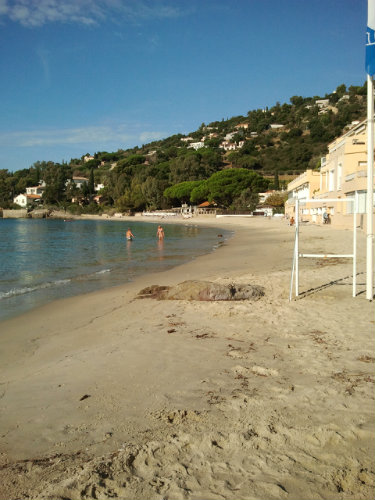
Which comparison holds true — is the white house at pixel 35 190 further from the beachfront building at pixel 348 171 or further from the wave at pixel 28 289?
the wave at pixel 28 289

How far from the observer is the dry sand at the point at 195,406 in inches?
111

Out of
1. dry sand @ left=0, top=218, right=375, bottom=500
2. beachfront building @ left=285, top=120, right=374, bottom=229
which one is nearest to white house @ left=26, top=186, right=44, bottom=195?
beachfront building @ left=285, top=120, right=374, bottom=229

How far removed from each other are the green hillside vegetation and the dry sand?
76.0 m

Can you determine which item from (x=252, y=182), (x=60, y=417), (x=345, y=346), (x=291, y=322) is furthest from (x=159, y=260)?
(x=252, y=182)

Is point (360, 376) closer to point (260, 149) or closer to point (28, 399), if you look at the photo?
point (28, 399)

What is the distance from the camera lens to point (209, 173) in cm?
10981

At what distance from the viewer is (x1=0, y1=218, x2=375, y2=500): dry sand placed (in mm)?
2811

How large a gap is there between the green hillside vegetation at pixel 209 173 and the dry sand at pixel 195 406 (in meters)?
76.0

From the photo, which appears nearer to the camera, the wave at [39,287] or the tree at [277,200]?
the wave at [39,287]

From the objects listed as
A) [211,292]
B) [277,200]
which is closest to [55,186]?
[277,200]

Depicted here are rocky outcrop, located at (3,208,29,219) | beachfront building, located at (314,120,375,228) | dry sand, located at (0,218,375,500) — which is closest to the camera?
dry sand, located at (0,218,375,500)

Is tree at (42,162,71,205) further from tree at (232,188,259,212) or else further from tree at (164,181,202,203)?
tree at (232,188,259,212)

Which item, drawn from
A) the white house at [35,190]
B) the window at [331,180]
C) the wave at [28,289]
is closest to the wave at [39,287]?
the wave at [28,289]

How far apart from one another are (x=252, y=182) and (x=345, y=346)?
8648cm
